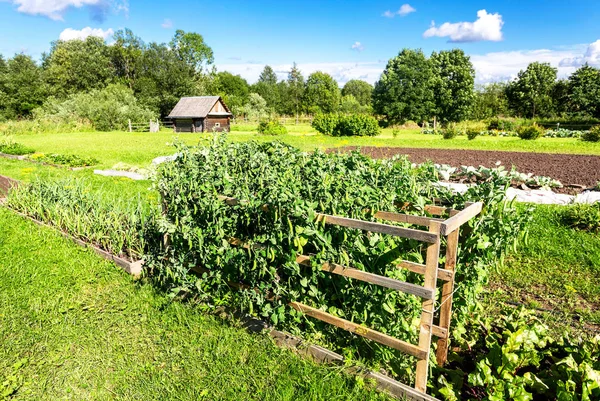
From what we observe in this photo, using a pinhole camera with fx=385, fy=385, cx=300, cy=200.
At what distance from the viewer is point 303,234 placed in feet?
9.21

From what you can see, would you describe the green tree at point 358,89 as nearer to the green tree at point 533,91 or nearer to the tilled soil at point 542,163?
the green tree at point 533,91

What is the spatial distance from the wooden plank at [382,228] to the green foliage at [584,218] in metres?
4.69

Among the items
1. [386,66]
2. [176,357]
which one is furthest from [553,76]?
[176,357]

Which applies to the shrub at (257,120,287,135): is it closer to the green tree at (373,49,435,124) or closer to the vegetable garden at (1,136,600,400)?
the vegetable garden at (1,136,600,400)

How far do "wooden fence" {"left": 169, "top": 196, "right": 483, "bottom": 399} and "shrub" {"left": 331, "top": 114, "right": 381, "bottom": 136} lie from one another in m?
24.2

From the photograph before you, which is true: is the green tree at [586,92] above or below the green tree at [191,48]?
below

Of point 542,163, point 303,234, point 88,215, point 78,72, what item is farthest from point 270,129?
point 78,72

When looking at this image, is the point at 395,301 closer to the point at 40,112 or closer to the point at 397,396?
the point at 397,396

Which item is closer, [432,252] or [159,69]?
[432,252]

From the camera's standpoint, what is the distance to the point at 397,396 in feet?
8.27

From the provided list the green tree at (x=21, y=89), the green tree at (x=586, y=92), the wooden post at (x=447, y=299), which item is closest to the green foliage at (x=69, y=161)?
the wooden post at (x=447, y=299)

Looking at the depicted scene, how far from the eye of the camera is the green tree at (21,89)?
4850cm

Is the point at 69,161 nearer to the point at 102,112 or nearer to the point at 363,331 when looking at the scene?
the point at 363,331

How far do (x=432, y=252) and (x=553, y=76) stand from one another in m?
64.4
